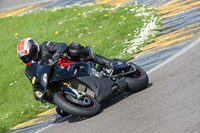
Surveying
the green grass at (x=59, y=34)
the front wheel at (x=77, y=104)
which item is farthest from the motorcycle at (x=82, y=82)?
the green grass at (x=59, y=34)

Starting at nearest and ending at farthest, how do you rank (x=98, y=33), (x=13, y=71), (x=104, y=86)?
(x=104, y=86)
(x=13, y=71)
(x=98, y=33)

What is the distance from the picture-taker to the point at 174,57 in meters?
8.70

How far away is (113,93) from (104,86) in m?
0.19

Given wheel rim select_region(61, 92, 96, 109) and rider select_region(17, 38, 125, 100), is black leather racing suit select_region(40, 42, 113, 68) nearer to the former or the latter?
rider select_region(17, 38, 125, 100)

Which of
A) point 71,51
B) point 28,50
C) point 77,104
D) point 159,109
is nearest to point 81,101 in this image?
point 77,104

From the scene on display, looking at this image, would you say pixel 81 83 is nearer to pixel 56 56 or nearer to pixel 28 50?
pixel 56 56

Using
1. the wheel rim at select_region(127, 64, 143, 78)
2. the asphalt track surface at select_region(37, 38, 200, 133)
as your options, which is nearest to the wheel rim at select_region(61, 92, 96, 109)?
the asphalt track surface at select_region(37, 38, 200, 133)

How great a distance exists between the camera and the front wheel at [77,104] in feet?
20.8

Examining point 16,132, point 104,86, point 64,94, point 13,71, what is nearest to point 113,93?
point 104,86

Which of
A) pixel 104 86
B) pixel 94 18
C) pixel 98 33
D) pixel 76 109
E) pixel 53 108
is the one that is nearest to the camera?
pixel 76 109

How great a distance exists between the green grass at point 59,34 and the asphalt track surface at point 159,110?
220cm

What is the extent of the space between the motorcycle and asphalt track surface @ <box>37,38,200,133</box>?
0.63ft

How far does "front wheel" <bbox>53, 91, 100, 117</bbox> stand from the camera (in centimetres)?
635

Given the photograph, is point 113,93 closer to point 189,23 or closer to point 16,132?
point 16,132
